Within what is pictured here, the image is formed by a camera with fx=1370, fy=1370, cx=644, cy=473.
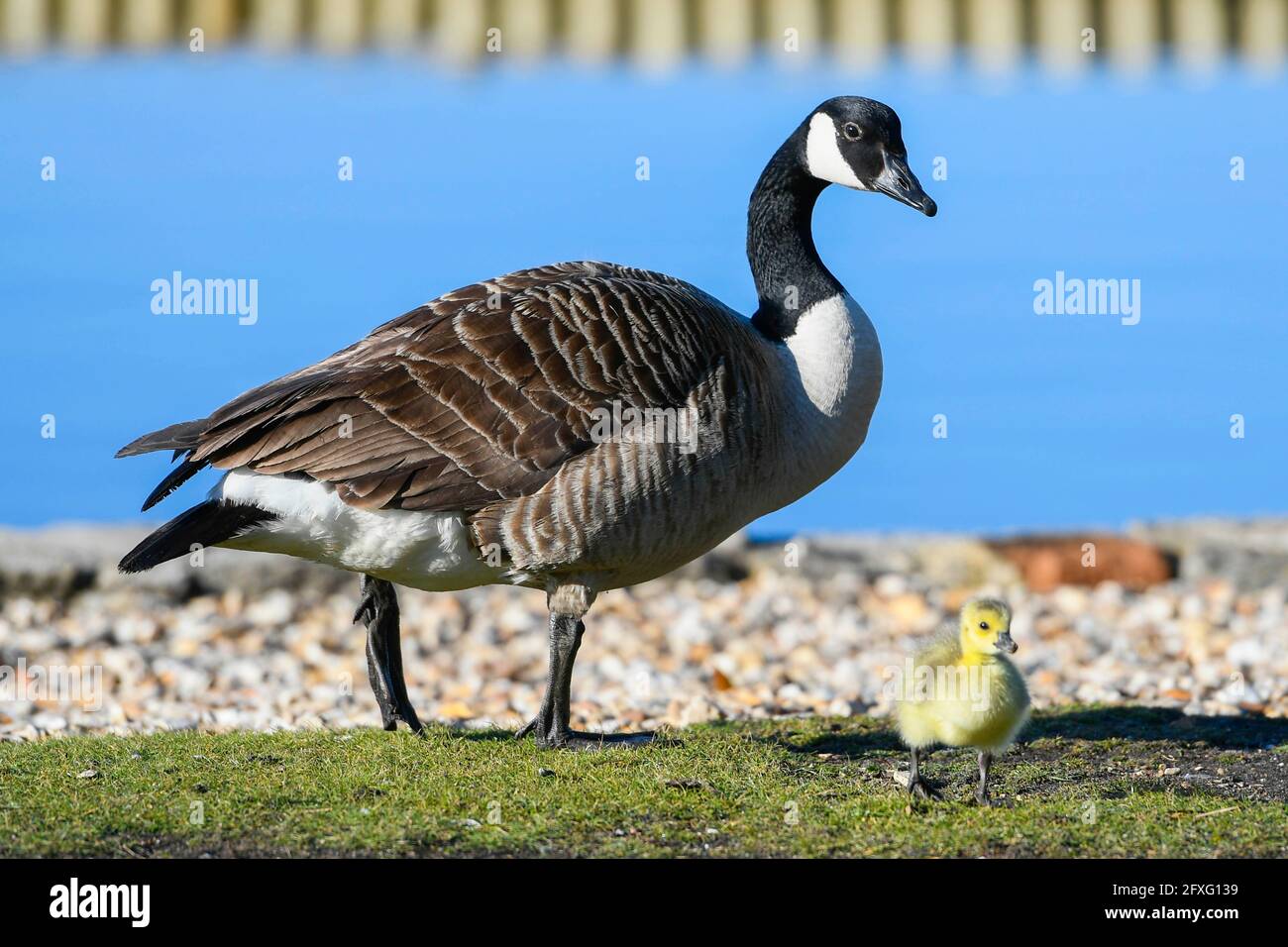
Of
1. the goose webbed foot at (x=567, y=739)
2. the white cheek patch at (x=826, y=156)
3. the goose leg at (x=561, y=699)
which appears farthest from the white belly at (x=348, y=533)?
the white cheek patch at (x=826, y=156)

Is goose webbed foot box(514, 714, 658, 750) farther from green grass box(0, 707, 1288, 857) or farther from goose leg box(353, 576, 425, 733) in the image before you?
goose leg box(353, 576, 425, 733)

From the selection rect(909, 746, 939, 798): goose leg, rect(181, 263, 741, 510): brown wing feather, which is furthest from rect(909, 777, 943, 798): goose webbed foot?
rect(181, 263, 741, 510): brown wing feather

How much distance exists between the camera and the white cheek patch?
6914mm

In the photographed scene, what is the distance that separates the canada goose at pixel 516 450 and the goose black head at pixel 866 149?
44.1 inches

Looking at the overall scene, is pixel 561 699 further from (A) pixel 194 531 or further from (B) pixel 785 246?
(B) pixel 785 246

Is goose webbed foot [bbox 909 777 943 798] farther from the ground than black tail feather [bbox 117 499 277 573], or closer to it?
closer to it

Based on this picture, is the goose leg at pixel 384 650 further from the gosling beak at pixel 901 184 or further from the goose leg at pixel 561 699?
the gosling beak at pixel 901 184

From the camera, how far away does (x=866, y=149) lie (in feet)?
22.6

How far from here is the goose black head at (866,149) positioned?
22.5 ft

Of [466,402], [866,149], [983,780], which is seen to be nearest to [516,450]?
[466,402]

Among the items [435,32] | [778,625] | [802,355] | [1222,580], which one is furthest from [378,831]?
[435,32]

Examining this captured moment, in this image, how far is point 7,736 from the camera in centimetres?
734

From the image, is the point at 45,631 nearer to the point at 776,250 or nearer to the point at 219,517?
A: the point at 219,517

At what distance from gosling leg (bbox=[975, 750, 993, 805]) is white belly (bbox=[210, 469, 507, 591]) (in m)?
2.18
